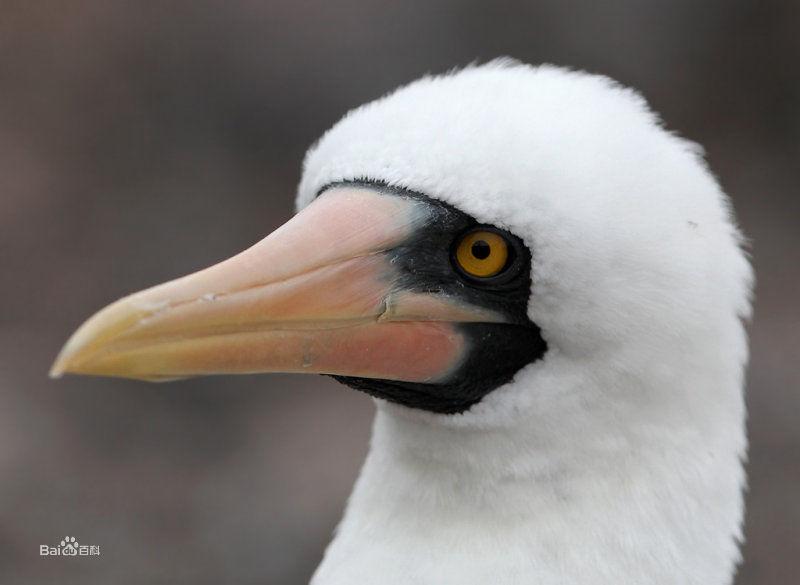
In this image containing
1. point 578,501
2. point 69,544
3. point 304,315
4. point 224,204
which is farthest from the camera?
point 224,204

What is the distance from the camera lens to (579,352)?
9.30 ft

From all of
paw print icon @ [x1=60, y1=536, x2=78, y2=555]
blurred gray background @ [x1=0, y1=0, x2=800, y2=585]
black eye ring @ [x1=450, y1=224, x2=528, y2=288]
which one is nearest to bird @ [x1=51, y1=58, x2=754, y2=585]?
black eye ring @ [x1=450, y1=224, x2=528, y2=288]

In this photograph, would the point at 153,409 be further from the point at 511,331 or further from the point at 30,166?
the point at 511,331

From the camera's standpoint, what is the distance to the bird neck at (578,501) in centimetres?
288

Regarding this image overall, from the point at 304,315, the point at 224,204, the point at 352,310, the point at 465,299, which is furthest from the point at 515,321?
the point at 224,204

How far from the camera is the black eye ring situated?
9.13ft

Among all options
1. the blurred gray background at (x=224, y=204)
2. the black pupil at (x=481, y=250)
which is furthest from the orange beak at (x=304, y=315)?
the blurred gray background at (x=224, y=204)

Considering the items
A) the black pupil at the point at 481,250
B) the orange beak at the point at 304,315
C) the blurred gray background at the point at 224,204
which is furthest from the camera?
the blurred gray background at the point at 224,204

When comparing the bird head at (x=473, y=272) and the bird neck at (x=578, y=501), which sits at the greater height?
the bird head at (x=473, y=272)

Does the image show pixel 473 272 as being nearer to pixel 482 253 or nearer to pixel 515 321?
pixel 482 253

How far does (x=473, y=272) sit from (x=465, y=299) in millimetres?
76

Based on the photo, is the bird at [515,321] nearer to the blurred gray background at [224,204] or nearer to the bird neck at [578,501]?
the bird neck at [578,501]

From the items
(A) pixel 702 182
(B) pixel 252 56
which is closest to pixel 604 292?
(A) pixel 702 182

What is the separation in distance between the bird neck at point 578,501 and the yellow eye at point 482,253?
38cm
